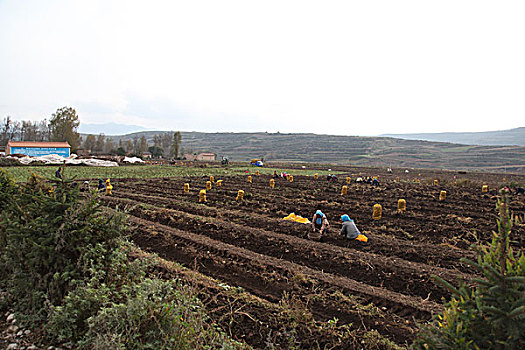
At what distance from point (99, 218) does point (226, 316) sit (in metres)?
2.65

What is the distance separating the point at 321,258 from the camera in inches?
336

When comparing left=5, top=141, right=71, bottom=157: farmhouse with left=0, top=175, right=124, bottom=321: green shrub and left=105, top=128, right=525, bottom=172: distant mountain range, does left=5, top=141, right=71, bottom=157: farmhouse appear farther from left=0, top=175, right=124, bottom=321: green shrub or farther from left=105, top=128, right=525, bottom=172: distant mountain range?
left=105, top=128, right=525, bottom=172: distant mountain range

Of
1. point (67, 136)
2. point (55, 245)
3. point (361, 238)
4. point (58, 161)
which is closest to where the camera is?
point (55, 245)

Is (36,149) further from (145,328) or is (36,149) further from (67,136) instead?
(145,328)

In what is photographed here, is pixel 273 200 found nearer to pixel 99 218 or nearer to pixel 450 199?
pixel 450 199

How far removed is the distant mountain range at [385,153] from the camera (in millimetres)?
96625

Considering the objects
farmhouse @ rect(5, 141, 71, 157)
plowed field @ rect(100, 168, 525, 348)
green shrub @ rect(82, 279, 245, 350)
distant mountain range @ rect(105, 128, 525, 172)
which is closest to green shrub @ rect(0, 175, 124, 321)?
green shrub @ rect(82, 279, 245, 350)

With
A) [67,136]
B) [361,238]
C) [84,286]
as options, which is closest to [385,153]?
[67,136]

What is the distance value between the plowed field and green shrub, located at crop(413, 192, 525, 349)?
0.46 m

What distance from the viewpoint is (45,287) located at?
183 inches

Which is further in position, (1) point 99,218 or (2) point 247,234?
(2) point 247,234

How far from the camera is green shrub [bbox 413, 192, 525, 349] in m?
2.22

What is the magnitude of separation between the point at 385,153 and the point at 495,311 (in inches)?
5535

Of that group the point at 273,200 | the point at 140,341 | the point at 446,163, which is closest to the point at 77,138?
the point at 273,200
